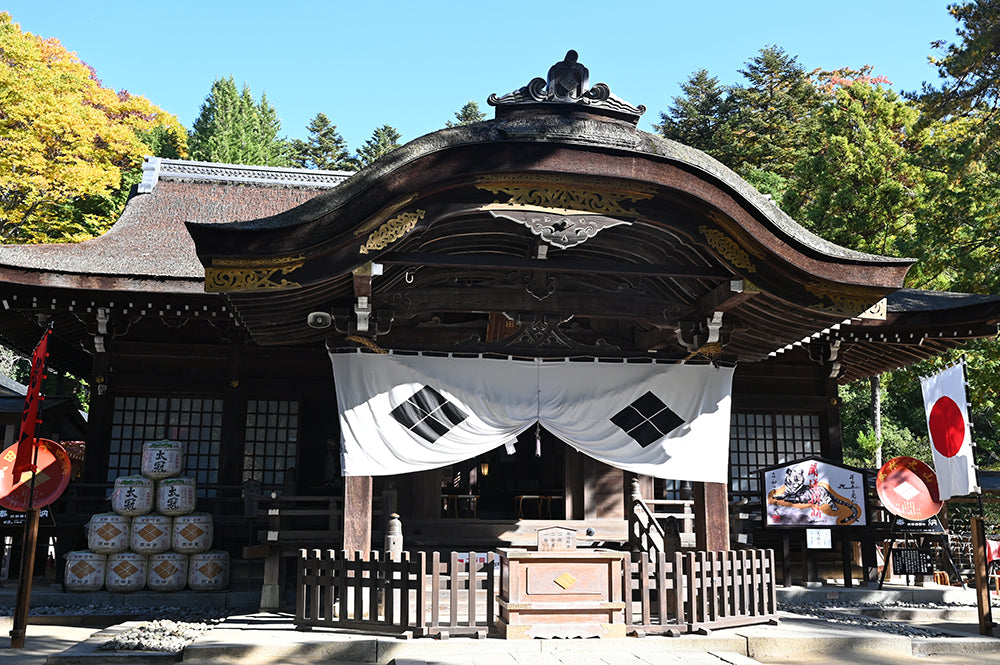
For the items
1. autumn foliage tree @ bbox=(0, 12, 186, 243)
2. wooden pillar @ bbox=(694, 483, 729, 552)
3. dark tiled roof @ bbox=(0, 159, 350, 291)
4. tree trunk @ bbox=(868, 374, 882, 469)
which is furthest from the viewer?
autumn foliage tree @ bbox=(0, 12, 186, 243)

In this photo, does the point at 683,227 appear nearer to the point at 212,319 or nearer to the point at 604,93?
the point at 604,93

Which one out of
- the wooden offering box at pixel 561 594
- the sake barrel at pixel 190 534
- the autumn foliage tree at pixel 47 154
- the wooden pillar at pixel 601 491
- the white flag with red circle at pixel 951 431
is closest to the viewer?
the wooden offering box at pixel 561 594

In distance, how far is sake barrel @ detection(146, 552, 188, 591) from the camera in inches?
404

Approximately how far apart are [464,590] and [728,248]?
164 inches

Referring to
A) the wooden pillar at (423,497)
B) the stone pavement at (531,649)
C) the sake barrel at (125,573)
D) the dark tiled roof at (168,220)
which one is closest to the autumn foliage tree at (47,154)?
the dark tiled roof at (168,220)

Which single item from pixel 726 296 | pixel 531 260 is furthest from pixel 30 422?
pixel 726 296

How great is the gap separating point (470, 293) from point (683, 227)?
94.1 inches

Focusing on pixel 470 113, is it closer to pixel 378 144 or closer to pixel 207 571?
pixel 378 144

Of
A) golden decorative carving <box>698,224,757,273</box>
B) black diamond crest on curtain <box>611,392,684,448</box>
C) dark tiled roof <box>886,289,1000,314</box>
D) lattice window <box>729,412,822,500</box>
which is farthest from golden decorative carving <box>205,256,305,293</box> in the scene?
lattice window <box>729,412,822,500</box>

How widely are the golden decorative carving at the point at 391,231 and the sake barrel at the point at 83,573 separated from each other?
5.95 m

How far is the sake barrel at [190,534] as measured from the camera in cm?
1039

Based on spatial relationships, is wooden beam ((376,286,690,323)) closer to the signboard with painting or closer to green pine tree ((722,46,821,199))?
the signboard with painting

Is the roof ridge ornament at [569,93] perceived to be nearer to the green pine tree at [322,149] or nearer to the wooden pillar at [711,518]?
the wooden pillar at [711,518]

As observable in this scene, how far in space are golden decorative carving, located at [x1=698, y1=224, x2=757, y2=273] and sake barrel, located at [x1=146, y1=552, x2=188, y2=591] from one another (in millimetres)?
7658
